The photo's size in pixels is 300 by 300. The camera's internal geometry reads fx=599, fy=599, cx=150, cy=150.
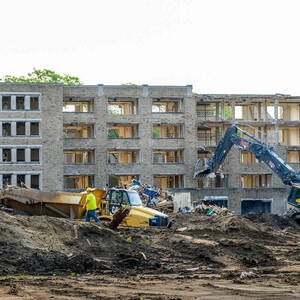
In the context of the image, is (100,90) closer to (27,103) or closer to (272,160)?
(27,103)

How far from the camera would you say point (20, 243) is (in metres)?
17.7

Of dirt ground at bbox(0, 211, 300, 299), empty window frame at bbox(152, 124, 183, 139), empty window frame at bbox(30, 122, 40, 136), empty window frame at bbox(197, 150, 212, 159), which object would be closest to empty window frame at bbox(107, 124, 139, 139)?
empty window frame at bbox(152, 124, 183, 139)

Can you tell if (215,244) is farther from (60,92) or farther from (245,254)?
(60,92)

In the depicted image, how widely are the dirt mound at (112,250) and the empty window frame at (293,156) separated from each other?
44708 millimetres

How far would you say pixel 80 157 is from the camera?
229 ft

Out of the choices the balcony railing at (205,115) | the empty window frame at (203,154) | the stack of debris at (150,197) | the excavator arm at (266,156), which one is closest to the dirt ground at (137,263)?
the excavator arm at (266,156)

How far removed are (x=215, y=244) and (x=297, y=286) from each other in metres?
6.97

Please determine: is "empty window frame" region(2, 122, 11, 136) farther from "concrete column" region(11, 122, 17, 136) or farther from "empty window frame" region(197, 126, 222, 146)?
"empty window frame" region(197, 126, 222, 146)

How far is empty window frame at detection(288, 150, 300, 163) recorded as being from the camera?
67.7 meters

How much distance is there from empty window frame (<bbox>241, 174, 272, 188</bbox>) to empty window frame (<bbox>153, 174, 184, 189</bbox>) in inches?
330

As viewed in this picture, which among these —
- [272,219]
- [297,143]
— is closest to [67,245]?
[272,219]

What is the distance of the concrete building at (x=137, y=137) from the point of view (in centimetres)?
5884

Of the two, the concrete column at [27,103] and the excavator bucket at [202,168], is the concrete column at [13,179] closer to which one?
the concrete column at [27,103]

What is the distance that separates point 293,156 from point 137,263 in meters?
52.5
